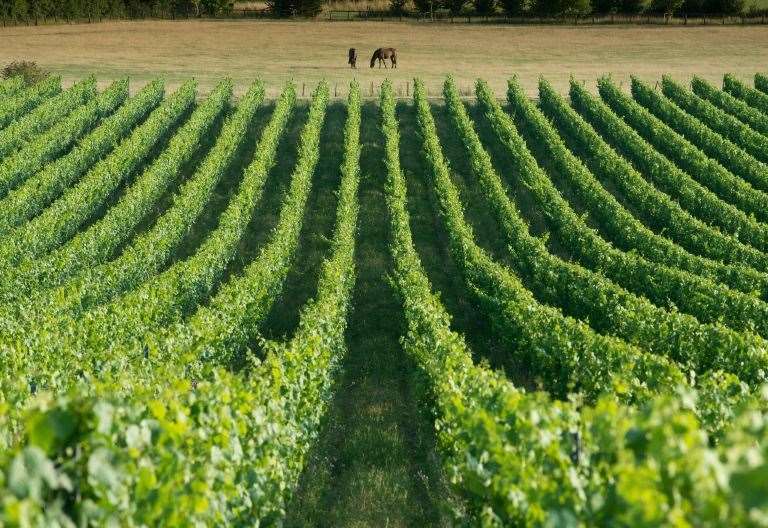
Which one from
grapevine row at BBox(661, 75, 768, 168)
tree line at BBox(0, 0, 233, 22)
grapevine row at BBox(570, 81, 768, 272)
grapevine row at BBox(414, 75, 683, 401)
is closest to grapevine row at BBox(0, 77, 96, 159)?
grapevine row at BBox(414, 75, 683, 401)

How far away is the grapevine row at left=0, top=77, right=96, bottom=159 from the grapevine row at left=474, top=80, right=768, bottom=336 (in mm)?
21558

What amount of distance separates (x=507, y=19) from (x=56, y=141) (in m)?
51.2

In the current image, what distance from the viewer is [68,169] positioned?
33625 millimetres

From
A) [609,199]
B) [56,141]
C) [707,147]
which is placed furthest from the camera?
[56,141]

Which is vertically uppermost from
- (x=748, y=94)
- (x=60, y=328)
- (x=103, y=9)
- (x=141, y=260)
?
(x=103, y=9)

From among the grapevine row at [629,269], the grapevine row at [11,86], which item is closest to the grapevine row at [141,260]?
the grapevine row at [629,269]

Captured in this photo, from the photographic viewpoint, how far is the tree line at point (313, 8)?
7612 cm

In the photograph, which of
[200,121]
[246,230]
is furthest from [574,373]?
[200,121]

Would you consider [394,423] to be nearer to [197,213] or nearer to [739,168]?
[197,213]

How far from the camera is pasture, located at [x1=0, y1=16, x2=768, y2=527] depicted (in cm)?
706

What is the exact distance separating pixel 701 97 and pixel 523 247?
1076 inches

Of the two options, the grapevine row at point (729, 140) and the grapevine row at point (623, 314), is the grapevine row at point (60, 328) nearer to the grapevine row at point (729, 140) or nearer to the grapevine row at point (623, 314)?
the grapevine row at point (623, 314)

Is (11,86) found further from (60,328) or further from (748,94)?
(748,94)

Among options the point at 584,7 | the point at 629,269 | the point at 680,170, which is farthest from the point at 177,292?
the point at 584,7
